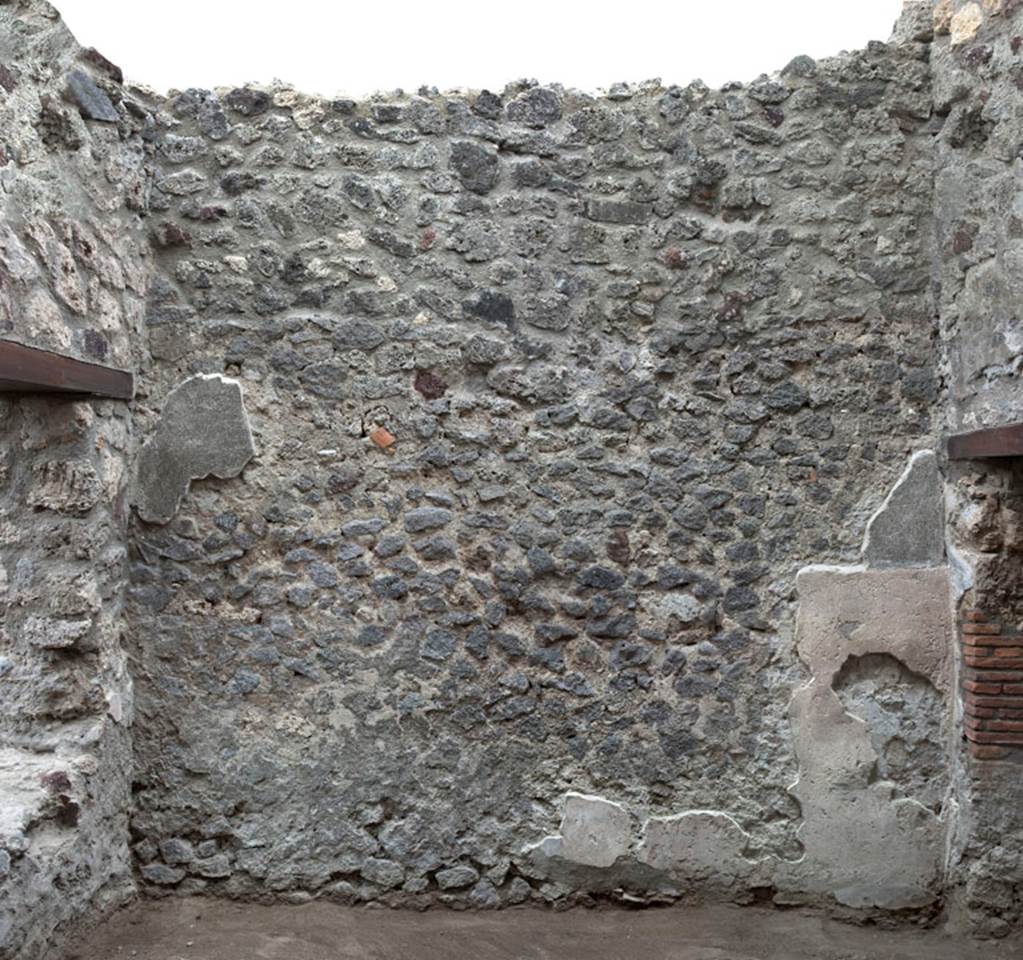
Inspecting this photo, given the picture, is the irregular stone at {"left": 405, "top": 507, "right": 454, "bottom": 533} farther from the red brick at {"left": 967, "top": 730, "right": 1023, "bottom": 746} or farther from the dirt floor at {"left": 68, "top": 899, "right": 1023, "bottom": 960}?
the red brick at {"left": 967, "top": 730, "right": 1023, "bottom": 746}

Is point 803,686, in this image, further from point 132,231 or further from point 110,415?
point 132,231

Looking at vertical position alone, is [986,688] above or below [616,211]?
below

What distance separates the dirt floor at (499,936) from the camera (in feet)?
11.1

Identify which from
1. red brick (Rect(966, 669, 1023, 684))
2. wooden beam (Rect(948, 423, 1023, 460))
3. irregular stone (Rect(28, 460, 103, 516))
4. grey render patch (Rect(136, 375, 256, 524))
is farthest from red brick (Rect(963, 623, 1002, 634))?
irregular stone (Rect(28, 460, 103, 516))

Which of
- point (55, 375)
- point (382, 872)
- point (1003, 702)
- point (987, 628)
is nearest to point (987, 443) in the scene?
point (987, 628)

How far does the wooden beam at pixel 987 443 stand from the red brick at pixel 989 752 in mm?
985

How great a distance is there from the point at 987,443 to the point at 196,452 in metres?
2.71

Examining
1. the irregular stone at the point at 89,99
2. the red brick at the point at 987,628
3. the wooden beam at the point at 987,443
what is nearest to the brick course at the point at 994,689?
the red brick at the point at 987,628

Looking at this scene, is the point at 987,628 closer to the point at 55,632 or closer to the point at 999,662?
the point at 999,662

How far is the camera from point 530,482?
3.71 m

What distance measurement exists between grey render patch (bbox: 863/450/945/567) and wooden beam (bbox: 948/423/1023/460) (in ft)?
0.42

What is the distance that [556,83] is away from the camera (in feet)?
12.3

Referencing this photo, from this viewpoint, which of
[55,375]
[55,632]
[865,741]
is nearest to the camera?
[55,375]

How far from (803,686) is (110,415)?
8.65ft
